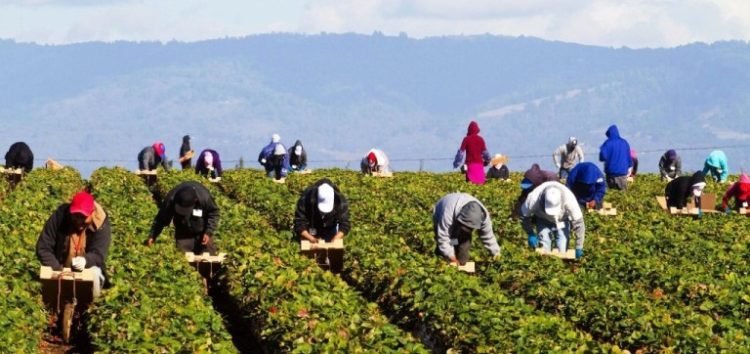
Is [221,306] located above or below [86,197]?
below

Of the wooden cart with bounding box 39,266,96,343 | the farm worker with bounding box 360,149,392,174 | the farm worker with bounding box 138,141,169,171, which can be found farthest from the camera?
the farm worker with bounding box 360,149,392,174

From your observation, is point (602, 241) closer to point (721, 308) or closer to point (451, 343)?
point (721, 308)

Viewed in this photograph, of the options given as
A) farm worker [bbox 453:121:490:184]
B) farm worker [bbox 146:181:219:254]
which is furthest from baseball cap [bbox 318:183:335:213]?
farm worker [bbox 453:121:490:184]

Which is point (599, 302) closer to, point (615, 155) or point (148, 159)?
point (615, 155)

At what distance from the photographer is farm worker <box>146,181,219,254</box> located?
72.6 ft

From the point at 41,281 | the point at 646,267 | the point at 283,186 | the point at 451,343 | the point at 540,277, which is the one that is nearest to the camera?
the point at 451,343

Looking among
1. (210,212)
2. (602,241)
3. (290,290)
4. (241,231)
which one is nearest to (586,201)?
(602,241)

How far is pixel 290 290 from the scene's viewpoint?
18.3m

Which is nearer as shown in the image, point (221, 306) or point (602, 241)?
point (221, 306)

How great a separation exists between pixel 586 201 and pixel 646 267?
30.3ft

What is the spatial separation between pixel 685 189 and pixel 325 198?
1294cm

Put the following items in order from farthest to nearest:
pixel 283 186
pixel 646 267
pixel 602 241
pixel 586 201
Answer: pixel 283 186 → pixel 586 201 → pixel 602 241 → pixel 646 267

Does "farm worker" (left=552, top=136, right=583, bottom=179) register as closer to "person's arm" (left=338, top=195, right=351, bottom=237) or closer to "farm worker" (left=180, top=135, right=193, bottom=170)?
"farm worker" (left=180, top=135, right=193, bottom=170)

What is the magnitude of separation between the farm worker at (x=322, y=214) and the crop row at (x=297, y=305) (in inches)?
15.4
